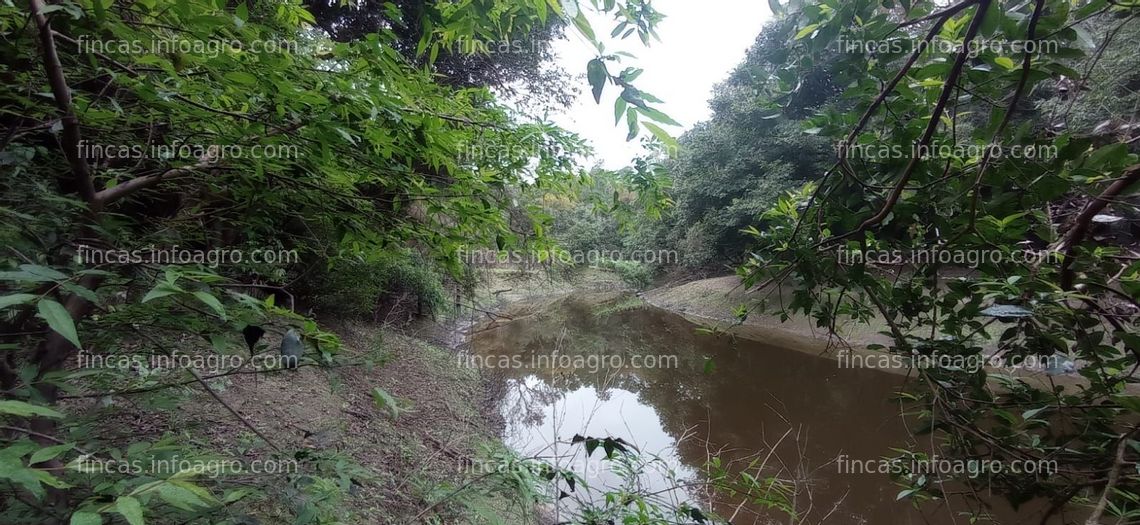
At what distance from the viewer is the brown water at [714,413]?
3.95m

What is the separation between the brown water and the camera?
395cm

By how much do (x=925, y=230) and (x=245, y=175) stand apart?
191cm

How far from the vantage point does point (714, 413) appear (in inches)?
242

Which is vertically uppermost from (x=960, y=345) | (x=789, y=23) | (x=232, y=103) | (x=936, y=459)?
(x=789, y=23)

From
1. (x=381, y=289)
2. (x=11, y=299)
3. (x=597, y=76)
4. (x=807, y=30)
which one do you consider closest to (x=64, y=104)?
(x=11, y=299)

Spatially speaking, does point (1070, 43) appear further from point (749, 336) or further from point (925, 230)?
point (749, 336)

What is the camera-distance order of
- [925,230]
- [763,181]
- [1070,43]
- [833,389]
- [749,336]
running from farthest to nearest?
[763,181], [749,336], [833,389], [925,230], [1070,43]

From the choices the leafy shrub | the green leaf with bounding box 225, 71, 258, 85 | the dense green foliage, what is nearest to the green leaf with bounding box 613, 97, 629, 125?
the dense green foliage

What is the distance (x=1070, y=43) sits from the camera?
A: 0.87 m

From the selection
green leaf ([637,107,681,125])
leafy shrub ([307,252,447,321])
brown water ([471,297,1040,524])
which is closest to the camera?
green leaf ([637,107,681,125])

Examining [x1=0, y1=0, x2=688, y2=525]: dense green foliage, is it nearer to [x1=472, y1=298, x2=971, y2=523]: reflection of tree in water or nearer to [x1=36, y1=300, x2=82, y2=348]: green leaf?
[x1=36, y1=300, x2=82, y2=348]: green leaf

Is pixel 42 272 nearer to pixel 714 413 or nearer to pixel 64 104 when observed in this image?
pixel 64 104

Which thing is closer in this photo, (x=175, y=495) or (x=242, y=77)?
(x=175, y=495)

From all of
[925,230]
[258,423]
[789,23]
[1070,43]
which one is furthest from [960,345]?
[258,423]
